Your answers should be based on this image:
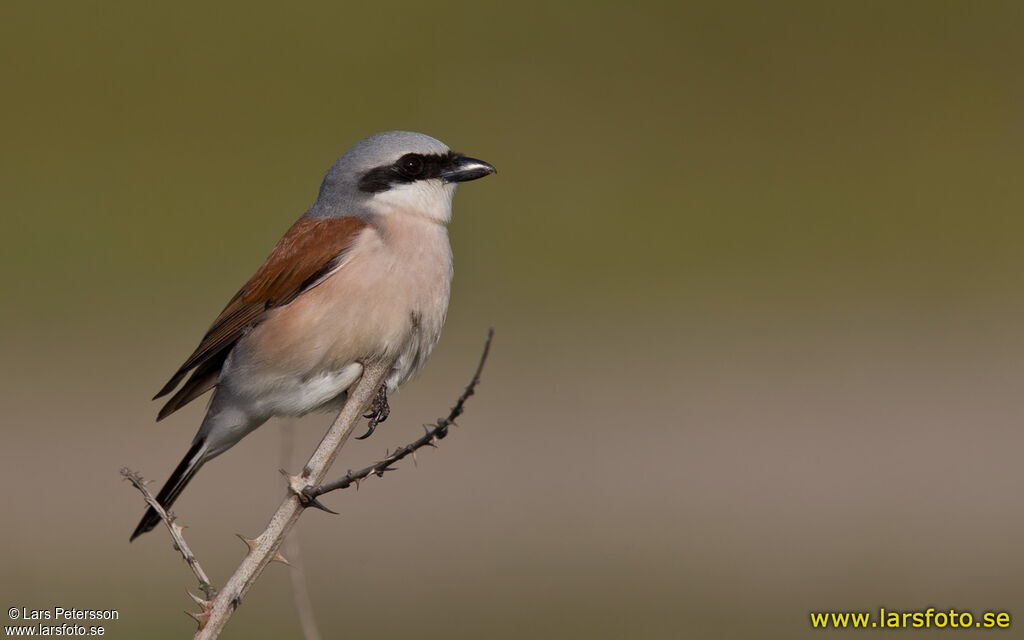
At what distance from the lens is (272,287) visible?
12.6 ft

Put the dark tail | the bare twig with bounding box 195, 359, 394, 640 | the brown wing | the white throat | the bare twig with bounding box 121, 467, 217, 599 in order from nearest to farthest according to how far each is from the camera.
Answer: the bare twig with bounding box 195, 359, 394, 640 < the bare twig with bounding box 121, 467, 217, 599 < the dark tail < the brown wing < the white throat

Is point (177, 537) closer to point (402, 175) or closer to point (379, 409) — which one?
point (379, 409)

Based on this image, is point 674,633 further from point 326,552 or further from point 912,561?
point 326,552

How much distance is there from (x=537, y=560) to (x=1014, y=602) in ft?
7.51

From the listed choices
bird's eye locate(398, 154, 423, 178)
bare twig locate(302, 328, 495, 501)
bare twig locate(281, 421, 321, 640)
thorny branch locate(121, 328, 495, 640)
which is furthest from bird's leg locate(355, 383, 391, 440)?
bare twig locate(302, 328, 495, 501)

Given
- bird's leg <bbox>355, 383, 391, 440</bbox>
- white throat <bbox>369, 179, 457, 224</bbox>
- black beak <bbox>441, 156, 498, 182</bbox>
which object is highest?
black beak <bbox>441, 156, 498, 182</bbox>

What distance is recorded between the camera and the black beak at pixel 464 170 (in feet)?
13.4

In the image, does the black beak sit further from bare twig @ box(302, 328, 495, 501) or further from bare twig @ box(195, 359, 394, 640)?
bare twig @ box(302, 328, 495, 501)

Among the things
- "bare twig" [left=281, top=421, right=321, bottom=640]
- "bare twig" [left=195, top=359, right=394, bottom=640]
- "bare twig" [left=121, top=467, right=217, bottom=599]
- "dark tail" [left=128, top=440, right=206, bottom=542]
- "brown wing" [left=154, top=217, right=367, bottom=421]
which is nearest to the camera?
"bare twig" [left=195, top=359, right=394, bottom=640]

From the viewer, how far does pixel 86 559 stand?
6.27 metres

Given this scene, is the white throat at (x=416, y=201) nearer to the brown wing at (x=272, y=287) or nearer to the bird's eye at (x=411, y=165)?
the bird's eye at (x=411, y=165)

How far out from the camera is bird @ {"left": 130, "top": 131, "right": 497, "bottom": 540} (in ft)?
11.9

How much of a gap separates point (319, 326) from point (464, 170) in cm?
81

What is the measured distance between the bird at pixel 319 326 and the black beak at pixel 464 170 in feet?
0.48
